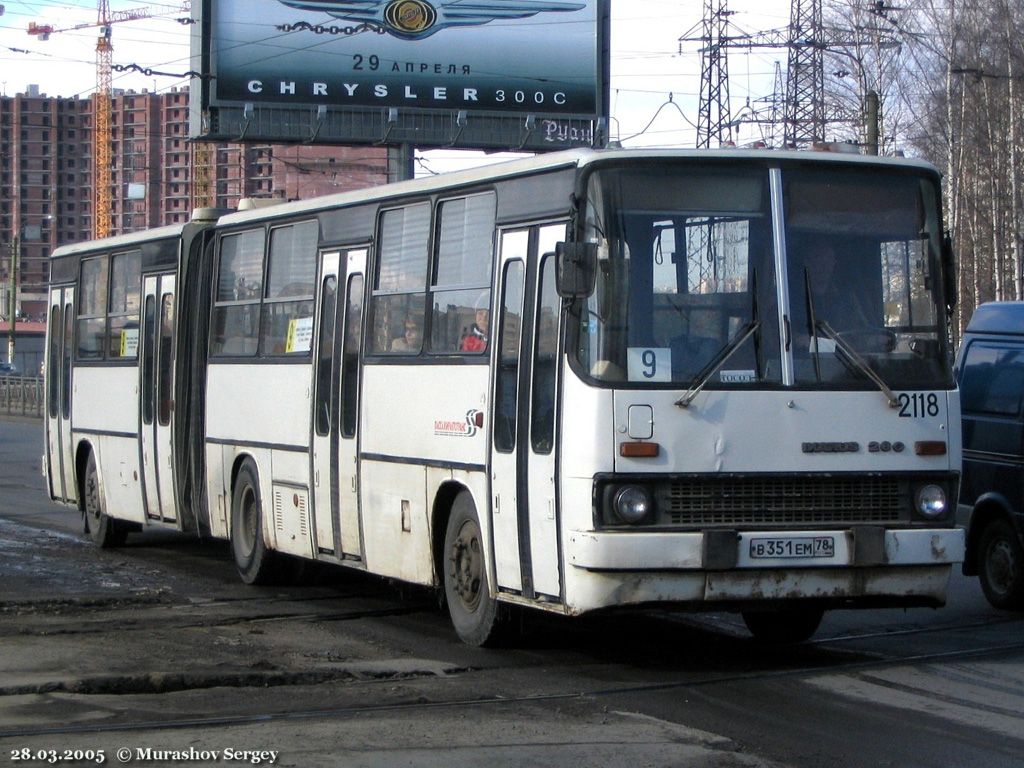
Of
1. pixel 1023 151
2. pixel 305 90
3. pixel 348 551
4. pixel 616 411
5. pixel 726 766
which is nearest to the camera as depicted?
pixel 726 766

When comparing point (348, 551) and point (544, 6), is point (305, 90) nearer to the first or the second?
point (544, 6)

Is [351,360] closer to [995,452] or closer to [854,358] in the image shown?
[854,358]

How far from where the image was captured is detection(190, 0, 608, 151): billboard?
36.8 meters

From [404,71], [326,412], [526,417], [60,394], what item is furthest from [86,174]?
[526,417]

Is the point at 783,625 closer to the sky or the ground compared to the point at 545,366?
closer to the ground

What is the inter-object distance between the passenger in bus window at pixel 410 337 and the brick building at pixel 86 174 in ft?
393

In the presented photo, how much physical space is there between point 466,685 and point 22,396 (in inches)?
1899

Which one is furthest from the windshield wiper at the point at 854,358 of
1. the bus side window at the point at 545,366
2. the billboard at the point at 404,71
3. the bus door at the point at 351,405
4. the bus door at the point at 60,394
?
the billboard at the point at 404,71

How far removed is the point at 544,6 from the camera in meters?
38.2

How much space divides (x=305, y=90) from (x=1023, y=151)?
16917mm

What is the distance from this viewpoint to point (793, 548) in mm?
8977

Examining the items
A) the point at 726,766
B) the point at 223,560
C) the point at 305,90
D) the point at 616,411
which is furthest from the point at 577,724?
the point at 305,90

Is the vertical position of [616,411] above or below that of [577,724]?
above

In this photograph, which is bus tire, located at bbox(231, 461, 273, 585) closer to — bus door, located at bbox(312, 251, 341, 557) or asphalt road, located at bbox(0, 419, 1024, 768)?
asphalt road, located at bbox(0, 419, 1024, 768)
